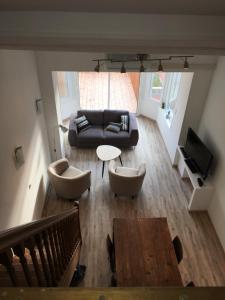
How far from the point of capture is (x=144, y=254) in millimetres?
2920

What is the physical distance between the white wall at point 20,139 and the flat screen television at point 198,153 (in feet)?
9.93

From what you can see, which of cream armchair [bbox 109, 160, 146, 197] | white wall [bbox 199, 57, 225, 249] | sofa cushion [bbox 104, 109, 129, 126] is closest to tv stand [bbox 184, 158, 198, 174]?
white wall [bbox 199, 57, 225, 249]

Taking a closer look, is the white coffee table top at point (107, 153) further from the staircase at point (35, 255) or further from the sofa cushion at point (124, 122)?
the staircase at point (35, 255)

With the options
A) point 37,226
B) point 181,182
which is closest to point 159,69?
point 181,182

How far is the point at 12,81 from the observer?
9.85 ft

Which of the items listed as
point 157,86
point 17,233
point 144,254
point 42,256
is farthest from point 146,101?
point 17,233

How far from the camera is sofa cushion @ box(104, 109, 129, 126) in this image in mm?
6570

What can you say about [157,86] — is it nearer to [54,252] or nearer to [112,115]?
[112,115]

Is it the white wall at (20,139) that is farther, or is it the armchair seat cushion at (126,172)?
the armchair seat cushion at (126,172)

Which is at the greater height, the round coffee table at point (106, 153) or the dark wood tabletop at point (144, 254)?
the round coffee table at point (106, 153)

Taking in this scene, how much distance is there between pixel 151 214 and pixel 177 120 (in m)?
2.31

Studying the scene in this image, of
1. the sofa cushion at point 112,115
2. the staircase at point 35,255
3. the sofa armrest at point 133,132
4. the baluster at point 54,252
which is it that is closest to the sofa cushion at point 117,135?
the sofa armrest at point 133,132

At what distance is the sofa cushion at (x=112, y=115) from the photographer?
657 centimetres

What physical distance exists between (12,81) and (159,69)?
2.30 metres
